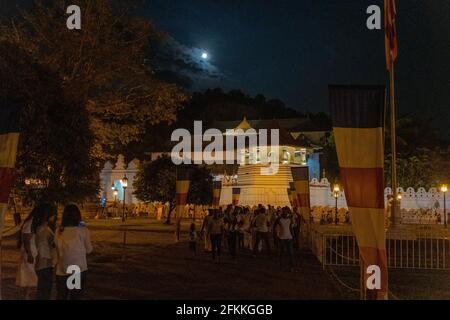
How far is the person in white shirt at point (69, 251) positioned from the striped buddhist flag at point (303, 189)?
14.2 meters

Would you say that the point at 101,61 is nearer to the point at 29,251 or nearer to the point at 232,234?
the point at 232,234

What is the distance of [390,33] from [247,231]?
881 centimetres

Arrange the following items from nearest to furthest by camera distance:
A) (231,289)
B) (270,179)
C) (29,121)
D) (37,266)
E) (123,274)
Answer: (37,266) → (231,289) → (123,274) → (29,121) → (270,179)

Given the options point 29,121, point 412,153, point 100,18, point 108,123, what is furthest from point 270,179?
point 29,121

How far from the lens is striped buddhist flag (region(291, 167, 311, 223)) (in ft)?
70.3

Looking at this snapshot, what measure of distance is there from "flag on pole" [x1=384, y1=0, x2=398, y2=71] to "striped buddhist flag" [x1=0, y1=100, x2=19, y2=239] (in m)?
13.0

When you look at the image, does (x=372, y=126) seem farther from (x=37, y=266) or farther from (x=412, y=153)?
(x=412, y=153)

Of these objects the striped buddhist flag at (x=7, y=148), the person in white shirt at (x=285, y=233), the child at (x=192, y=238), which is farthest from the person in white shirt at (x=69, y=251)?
the child at (x=192, y=238)

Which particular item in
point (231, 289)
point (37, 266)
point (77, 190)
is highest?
A: point (77, 190)

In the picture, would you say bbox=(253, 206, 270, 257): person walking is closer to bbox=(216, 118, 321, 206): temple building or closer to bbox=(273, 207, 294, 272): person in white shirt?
bbox=(273, 207, 294, 272): person in white shirt

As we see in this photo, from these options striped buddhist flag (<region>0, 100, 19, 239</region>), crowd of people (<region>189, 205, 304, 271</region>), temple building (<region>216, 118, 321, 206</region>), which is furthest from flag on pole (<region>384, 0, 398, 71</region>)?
temple building (<region>216, 118, 321, 206</region>)

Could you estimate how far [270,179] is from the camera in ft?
142

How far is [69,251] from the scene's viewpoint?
8.05 m

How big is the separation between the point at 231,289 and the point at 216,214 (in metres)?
5.17
